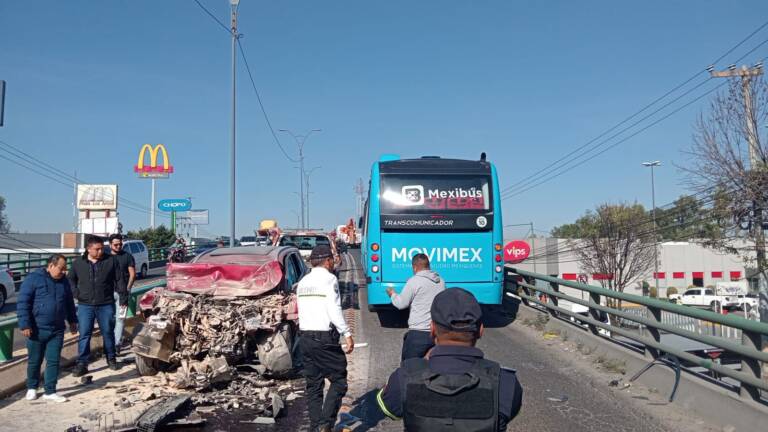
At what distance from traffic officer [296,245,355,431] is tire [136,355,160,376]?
3522mm

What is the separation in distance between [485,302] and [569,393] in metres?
4.86

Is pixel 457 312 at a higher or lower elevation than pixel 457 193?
lower

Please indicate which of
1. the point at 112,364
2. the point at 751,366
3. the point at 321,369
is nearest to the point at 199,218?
the point at 112,364

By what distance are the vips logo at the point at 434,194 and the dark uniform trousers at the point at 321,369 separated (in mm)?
7004

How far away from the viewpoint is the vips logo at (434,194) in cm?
1227

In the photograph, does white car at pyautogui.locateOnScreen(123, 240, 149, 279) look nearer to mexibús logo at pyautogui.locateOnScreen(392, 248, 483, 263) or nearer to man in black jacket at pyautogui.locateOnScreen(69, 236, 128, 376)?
mexibús logo at pyautogui.locateOnScreen(392, 248, 483, 263)

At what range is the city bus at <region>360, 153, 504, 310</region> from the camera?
39.5 feet

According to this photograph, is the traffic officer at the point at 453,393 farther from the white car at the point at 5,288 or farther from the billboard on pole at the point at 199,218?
the billboard on pole at the point at 199,218

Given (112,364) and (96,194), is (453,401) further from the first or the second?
(96,194)

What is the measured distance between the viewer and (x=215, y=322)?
7770 mm

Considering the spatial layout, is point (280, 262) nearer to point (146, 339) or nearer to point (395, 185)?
point (146, 339)

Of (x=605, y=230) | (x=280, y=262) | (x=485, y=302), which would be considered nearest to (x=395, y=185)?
(x=485, y=302)

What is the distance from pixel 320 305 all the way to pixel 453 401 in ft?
10.6

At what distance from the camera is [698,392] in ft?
20.2
